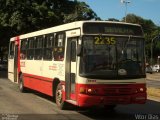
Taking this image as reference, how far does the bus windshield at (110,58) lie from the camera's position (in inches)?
533

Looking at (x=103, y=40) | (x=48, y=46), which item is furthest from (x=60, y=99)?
(x=103, y=40)

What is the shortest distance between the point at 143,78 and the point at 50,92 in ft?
14.0

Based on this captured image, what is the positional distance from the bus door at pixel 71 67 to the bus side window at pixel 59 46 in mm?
597

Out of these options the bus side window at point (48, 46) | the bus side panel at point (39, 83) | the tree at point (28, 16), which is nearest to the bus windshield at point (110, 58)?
the bus side panel at point (39, 83)

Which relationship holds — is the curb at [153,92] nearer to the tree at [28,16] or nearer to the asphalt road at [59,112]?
the asphalt road at [59,112]

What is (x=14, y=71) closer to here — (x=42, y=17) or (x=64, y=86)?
(x=64, y=86)

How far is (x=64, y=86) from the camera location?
15195mm

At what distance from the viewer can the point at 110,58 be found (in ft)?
45.0

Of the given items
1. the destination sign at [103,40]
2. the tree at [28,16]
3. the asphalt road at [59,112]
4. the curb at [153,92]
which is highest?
the tree at [28,16]

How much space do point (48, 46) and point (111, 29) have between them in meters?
4.24

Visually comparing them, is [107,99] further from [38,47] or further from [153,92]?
[153,92]

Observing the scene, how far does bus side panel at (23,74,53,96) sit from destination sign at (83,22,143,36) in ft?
12.3

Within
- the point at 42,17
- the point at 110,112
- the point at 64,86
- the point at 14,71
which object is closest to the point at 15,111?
→ the point at 64,86

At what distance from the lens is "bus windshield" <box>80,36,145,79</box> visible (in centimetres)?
1353
